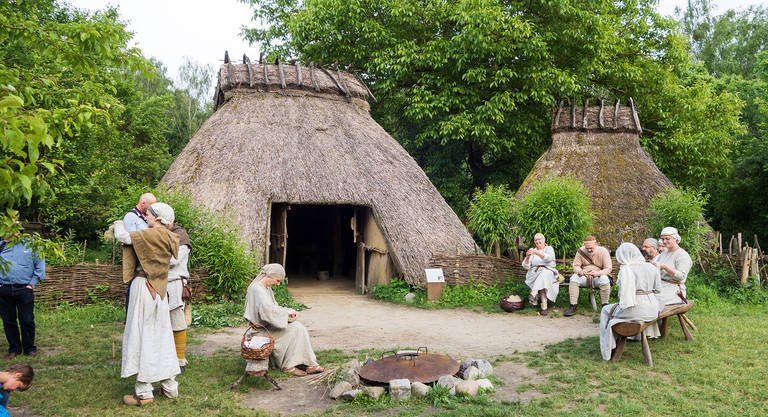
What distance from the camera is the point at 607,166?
1319 cm

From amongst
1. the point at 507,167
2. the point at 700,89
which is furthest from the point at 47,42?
the point at 700,89

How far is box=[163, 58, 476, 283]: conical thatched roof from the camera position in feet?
34.6

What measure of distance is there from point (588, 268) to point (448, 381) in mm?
4795

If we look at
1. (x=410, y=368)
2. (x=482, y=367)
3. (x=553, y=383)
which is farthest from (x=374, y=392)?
(x=553, y=383)

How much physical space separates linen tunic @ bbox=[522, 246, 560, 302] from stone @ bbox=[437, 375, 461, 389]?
4422 millimetres

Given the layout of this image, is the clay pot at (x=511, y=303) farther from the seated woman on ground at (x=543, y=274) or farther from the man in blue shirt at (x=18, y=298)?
the man in blue shirt at (x=18, y=298)

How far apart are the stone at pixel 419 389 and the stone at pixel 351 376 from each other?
0.58 meters

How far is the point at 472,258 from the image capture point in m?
10.5

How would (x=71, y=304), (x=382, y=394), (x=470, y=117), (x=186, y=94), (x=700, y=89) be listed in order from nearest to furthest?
(x=382, y=394)
(x=71, y=304)
(x=470, y=117)
(x=700, y=89)
(x=186, y=94)

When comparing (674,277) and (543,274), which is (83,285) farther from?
(674,277)

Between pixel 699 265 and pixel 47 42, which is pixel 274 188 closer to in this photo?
pixel 47 42

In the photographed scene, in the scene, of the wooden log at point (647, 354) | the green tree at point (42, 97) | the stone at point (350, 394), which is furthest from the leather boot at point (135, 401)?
the wooden log at point (647, 354)

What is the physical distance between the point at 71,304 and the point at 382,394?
249 inches

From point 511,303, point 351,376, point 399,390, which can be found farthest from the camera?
point 511,303
